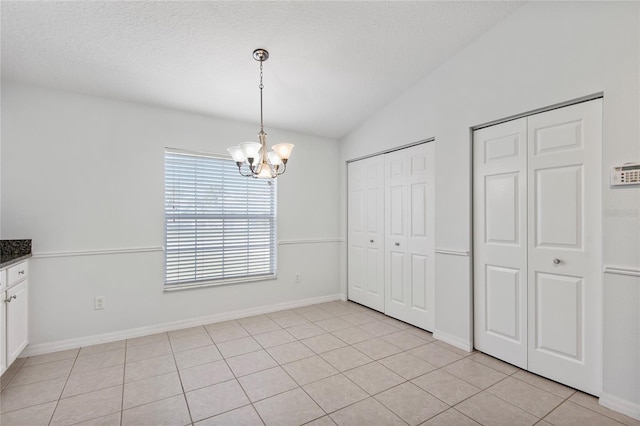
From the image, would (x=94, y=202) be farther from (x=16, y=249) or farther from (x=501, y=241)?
(x=501, y=241)

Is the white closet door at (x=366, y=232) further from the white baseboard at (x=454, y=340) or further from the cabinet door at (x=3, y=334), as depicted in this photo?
the cabinet door at (x=3, y=334)

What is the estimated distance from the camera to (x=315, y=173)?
447 cm

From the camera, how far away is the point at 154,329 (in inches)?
130

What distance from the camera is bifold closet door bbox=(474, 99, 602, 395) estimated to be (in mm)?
2154

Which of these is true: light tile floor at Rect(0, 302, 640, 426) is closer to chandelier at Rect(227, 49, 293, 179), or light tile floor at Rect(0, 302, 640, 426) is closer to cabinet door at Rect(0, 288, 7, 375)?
cabinet door at Rect(0, 288, 7, 375)

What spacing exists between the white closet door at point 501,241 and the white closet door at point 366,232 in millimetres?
1317

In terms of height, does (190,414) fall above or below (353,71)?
below

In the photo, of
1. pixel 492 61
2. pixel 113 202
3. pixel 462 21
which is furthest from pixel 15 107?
pixel 492 61

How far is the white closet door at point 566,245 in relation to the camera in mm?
2135

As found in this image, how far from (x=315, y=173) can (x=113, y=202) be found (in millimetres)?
2507

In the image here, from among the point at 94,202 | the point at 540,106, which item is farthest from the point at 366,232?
the point at 94,202

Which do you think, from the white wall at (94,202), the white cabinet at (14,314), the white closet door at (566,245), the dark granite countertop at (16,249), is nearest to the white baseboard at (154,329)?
the white wall at (94,202)

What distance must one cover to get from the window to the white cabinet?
3.81 feet

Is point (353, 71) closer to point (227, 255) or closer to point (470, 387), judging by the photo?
point (227, 255)
